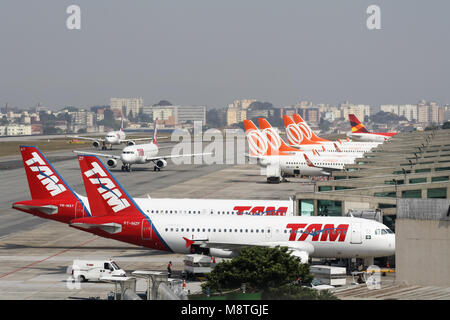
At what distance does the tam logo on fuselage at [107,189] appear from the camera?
50.5 meters

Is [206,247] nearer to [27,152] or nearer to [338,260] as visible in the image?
[338,260]

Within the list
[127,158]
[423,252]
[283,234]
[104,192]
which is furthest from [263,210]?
[127,158]

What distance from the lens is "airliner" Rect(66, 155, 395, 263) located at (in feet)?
160

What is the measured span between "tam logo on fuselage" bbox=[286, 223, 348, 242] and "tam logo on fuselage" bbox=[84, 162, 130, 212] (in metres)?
11.9

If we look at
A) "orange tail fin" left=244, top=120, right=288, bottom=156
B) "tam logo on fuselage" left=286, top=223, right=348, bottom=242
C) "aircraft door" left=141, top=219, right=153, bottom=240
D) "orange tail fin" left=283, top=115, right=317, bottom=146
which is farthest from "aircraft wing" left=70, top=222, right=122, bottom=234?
"orange tail fin" left=283, top=115, right=317, bottom=146

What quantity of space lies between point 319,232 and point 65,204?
20814mm

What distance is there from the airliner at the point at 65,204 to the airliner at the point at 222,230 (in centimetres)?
474

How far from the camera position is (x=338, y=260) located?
52750mm

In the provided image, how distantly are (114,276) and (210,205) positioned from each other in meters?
16.6

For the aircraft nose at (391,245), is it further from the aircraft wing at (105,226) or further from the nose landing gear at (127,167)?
the nose landing gear at (127,167)

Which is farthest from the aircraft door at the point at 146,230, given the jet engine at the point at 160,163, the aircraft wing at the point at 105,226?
the jet engine at the point at 160,163

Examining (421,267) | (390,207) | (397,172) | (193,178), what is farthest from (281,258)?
(193,178)

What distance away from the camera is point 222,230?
50000mm

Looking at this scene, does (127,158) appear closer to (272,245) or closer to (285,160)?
(285,160)
